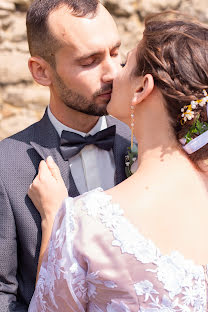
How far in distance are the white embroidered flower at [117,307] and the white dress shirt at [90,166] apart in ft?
2.45

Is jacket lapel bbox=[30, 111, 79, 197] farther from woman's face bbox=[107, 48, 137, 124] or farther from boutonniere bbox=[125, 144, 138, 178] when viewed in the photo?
woman's face bbox=[107, 48, 137, 124]

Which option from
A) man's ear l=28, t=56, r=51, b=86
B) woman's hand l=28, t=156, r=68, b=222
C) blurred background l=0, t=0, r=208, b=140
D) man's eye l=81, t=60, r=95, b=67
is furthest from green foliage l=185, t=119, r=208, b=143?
blurred background l=0, t=0, r=208, b=140

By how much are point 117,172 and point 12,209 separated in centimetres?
49

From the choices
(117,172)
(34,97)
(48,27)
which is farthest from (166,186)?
(34,97)

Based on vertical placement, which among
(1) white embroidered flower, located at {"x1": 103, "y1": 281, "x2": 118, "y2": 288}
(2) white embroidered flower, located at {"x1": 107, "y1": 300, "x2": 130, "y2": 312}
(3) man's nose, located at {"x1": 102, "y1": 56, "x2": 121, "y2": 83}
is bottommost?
(2) white embroidered flower, located at {"x1": 107, "y1": 300, "x2": 130, "y2": 312}

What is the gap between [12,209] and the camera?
2.12m

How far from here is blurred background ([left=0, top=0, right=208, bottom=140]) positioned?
392cm

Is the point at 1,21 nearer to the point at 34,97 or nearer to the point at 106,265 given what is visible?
the point at 34,97

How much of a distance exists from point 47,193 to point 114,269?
1.85ft

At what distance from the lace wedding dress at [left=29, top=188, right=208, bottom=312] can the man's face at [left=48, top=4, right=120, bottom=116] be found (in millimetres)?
776

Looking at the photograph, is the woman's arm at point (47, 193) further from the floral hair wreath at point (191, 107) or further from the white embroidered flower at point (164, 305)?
the floral hair wreath at point (191, 107)

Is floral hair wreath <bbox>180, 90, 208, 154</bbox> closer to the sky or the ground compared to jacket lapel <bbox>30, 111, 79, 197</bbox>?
closer to the sky

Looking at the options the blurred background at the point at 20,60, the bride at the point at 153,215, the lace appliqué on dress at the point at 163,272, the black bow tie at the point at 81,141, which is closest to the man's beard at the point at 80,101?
the black bow tie at the point at 81,141

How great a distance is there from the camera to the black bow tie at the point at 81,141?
224cm
